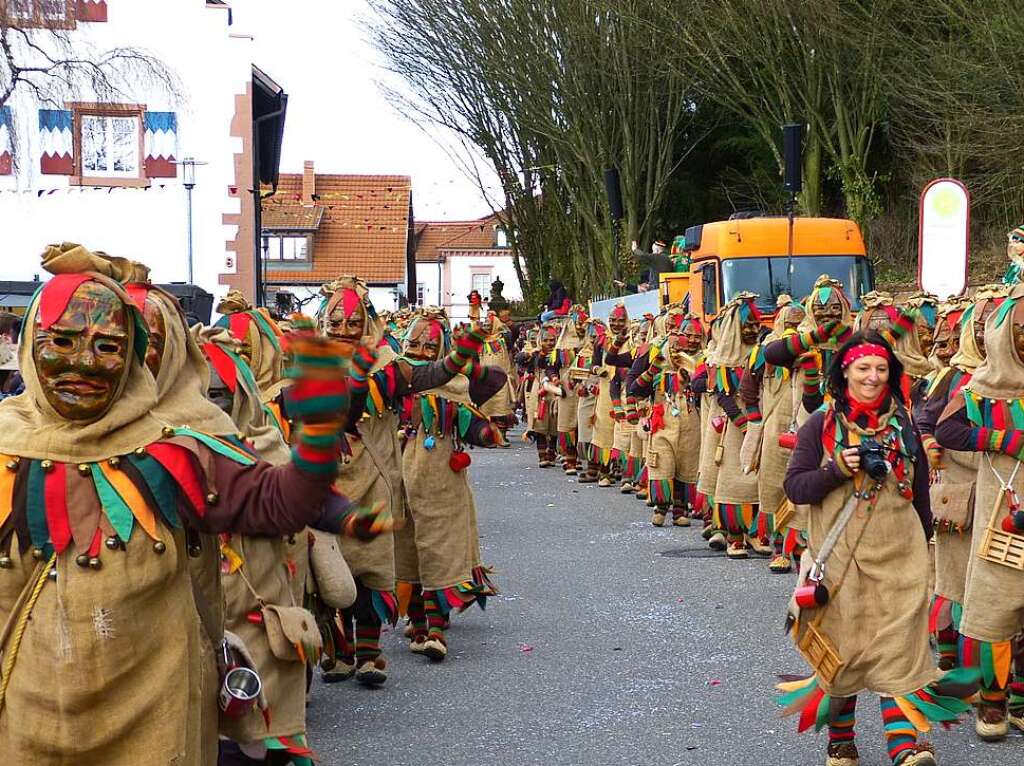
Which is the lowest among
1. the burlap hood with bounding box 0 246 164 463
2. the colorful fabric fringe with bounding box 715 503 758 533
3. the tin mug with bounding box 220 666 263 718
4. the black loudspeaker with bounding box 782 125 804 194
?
the colorful fabric fringe with bounding box 715 503 758 533

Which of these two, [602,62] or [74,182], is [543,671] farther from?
[602,62]

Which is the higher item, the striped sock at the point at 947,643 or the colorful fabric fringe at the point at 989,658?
the colorful fabric fringe at the point at 989,658

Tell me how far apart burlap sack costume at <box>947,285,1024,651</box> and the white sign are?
589 cm

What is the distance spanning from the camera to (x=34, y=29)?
19.4 meters

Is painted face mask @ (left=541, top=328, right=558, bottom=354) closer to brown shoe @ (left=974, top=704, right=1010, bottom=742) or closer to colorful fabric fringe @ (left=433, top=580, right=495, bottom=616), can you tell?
colorful fabric fringe @ (left=433, top=580, right=495, bottom=616)

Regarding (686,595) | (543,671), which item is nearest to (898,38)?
(686,595)

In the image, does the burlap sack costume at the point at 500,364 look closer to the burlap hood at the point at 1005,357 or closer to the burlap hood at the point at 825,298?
the burlap hood at the point at 825,298

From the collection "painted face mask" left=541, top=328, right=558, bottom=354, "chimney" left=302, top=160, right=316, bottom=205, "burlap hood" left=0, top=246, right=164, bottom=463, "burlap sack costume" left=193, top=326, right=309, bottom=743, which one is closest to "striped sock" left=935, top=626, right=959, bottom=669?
"burlap sack costume" left=193, top=326, right=309, bottom=743

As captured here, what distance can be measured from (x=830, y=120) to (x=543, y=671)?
75.5 feet

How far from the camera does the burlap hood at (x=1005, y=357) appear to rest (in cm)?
630

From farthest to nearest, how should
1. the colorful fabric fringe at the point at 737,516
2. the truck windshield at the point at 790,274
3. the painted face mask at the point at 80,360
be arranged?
1. the truck windshield at the point at 790,274
2. the colorful fabric fringe at the point at 737,516
3. the painted face mask at the point at 80,360

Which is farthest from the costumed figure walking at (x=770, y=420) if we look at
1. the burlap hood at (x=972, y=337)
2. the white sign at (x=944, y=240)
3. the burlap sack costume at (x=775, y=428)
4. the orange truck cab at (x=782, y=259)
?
the orange truck cab at (x=782, y=259)

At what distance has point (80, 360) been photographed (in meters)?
3.37

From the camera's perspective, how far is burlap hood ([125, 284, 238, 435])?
144 inches
